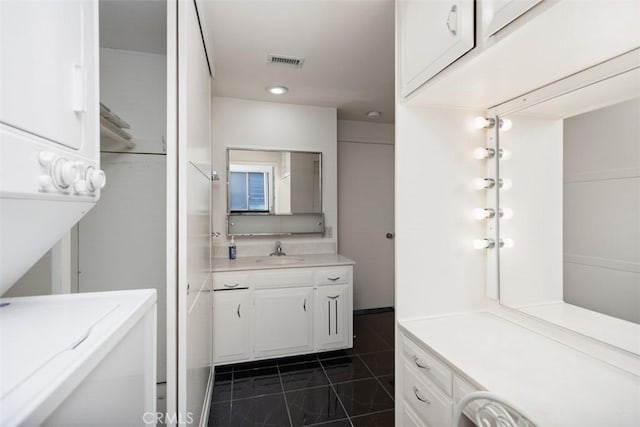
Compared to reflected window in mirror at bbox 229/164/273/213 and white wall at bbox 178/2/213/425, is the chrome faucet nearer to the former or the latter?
reflected window in mirror at bbox 229/164/273/213

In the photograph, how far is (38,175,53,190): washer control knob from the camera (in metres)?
0.51

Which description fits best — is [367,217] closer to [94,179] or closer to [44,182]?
[94,179]

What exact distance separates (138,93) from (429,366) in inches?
87.9

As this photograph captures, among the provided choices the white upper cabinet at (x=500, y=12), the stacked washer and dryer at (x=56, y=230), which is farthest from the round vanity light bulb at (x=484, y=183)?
the stacked washer and dryer at (x=56, y=230)

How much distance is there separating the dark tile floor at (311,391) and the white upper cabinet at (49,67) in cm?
185

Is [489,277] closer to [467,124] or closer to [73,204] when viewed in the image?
[467,124]

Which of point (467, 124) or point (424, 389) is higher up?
point (467, 124)

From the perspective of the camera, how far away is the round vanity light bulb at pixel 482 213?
1.42 metres

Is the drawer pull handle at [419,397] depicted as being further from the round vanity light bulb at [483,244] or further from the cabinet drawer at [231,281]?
the cabinet drawer at [231,281]

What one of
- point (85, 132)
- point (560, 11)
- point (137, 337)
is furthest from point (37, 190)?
point (560, 11)

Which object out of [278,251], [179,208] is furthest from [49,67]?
[278,251]

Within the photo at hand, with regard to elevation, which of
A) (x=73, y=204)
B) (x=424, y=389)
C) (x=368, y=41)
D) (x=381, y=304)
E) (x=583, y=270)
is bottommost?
(x=381, y=304)

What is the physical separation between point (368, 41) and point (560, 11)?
1.20 metres

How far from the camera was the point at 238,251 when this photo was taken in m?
2.72
